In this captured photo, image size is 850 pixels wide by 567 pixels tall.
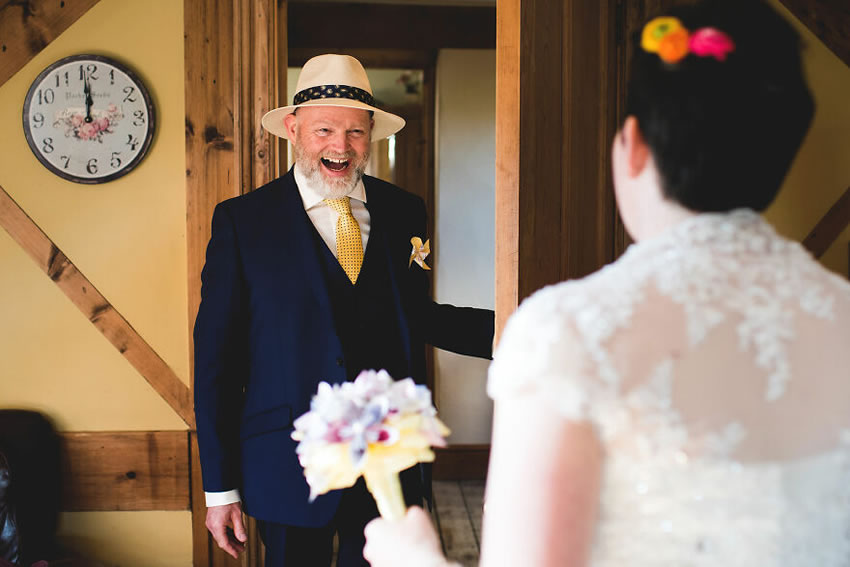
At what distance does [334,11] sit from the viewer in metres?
4.19

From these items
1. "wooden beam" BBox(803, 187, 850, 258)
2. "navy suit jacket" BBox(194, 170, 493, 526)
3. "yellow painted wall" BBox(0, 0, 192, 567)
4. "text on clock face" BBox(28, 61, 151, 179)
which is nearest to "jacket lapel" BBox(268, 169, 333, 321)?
"navy suit jacket" BBox(194, 170, 493, 526)

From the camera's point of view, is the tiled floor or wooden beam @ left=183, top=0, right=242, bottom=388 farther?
the tiled floor

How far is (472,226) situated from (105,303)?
2.30 m

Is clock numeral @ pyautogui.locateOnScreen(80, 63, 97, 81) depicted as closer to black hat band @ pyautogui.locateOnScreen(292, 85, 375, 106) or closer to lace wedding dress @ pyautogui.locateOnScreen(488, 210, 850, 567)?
black hat band @ pyautogui.locateOnScreen(292, 85, 375, 106)

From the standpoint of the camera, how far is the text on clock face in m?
2.76

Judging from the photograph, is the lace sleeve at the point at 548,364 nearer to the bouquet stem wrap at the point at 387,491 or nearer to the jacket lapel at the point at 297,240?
the bouquet stem wrap at the point at 387,491

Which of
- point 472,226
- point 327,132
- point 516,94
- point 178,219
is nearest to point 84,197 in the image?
point 178,219

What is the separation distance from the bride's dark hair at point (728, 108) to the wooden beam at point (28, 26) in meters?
2.64

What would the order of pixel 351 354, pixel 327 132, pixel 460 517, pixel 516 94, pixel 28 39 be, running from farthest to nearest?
pixel 460 517 → pixel 28 39 → pixel 327 132 → pixel 351 354 → pixel 516 94

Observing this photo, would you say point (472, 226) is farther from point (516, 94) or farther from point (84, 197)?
point (516, 94)

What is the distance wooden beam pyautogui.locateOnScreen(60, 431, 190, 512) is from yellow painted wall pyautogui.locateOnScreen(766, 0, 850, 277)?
2.64m

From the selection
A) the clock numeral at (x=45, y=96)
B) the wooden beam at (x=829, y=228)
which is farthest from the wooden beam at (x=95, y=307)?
the wooden beam at (x=829, y=228)

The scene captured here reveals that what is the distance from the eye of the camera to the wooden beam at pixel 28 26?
8.96 feet

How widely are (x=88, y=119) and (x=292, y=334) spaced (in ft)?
4.72
